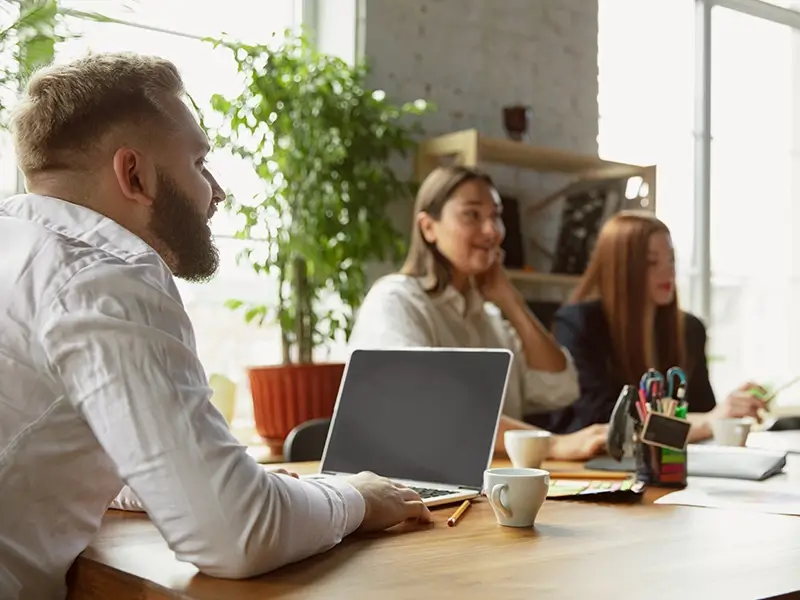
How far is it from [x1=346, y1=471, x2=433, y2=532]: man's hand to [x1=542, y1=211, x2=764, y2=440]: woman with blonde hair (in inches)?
67.1

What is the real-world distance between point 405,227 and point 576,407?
41.8 inches

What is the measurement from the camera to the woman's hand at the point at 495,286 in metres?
2.79

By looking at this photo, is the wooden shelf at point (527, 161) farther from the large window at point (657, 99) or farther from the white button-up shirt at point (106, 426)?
the white button-up shirt at point (106, 426)

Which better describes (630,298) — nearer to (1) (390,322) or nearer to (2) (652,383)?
(1) (390,322)

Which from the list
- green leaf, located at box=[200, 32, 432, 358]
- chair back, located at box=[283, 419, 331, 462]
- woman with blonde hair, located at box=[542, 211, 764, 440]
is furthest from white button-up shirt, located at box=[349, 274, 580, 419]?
green leaf, located at box=[200, 32, 432, 358]

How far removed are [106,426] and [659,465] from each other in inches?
37.7

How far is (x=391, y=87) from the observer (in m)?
3.58

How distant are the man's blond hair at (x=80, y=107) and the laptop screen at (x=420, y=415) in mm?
632

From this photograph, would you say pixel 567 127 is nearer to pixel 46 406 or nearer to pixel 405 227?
pixel 405 227

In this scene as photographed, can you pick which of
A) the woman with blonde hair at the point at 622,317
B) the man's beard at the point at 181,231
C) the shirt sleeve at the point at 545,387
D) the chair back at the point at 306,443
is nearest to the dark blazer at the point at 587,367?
the woman with blonde hair at the point at 622,317

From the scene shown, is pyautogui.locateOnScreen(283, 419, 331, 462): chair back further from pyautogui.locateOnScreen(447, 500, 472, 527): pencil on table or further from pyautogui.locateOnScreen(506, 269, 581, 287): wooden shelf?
pyautogui.locateOnScreen(506, 269, 581, 287): wooden shelf

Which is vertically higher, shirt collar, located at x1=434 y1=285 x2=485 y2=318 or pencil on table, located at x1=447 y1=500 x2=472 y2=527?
shirt collar, located at x1=434 y1=285 x2=485 y2=318

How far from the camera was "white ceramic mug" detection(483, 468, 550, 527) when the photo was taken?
1.18 meters

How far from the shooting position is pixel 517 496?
118 cm
